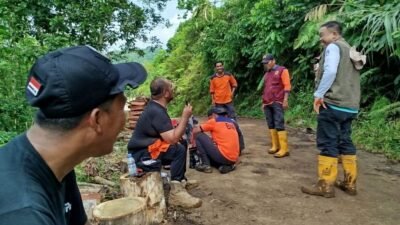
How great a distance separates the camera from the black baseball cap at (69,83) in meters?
1.11

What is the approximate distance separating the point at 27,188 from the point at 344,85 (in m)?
3.90

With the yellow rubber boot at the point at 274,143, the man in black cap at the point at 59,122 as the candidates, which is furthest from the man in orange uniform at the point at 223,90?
the man in black cap at the point at 59,122

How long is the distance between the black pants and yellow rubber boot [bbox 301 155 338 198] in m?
1.55

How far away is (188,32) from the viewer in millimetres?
18359

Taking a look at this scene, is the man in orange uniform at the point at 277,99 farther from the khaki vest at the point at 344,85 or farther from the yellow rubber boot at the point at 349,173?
the khaki vest at the point at 344,85

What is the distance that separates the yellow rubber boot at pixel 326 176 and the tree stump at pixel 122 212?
6.78ft

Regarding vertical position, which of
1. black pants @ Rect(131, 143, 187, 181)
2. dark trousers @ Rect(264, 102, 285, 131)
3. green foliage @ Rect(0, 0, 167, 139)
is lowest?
black pants @ Rect(131, 143, 187, 181)

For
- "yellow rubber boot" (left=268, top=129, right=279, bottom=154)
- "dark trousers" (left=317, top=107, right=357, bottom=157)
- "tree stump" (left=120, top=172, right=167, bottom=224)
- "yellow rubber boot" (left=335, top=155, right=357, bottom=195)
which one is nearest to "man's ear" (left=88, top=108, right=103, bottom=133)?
"tree stump" (left=120, top=172, right=167, bottom=224)

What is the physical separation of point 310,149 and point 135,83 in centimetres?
602

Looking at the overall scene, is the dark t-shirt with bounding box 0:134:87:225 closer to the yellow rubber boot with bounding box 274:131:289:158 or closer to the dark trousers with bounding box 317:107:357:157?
the dark trousers with bounding box 317:107:357:157

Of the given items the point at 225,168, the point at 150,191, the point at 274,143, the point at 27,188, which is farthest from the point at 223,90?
the point at 27,188

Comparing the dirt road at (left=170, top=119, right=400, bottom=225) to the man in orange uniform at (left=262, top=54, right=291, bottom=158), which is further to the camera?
the man in orange uniform at (left=262, top=54, right=291, bottom=158)

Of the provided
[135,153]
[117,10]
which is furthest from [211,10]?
[135,153]

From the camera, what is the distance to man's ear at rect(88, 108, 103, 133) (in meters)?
1.18
